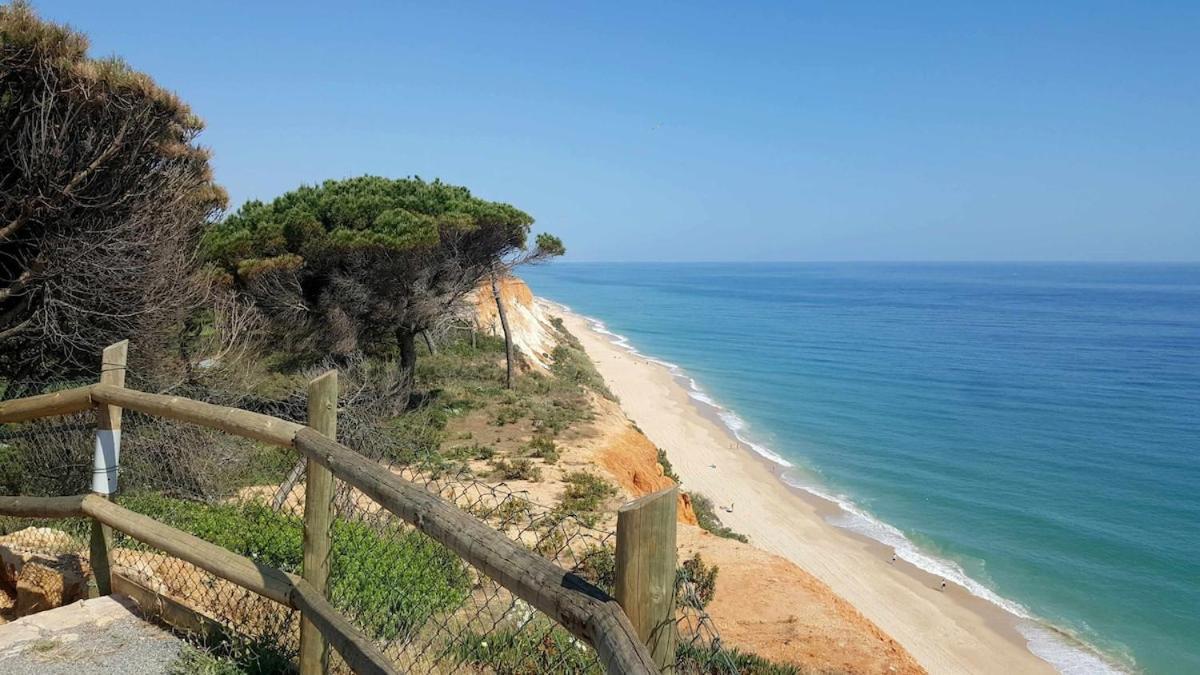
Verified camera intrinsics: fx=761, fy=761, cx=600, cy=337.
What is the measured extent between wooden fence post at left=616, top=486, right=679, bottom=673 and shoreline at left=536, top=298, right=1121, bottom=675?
14.9 m

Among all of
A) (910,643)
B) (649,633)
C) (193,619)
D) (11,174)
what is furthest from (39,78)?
(910,643)

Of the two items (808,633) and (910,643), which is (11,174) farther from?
(910,643)

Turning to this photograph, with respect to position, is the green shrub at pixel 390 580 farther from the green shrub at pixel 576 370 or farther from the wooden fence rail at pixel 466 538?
the green shrub at pixel 576 370

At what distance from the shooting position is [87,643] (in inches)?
157

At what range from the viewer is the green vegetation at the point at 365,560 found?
4.82 meters

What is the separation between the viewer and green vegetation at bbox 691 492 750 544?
60.2ft

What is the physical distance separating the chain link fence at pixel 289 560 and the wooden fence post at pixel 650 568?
1.20ft

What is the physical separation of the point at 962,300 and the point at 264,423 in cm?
13310

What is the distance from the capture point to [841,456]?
30906 millimetres

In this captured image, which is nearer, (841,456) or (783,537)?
(783,537)

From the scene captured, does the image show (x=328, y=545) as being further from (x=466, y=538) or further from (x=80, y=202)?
(x=80, y=202)

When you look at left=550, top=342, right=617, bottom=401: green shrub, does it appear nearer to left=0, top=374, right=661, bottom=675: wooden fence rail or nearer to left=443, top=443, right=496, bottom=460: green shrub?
left=443, top=443, right=496, bottom=460: green shrub

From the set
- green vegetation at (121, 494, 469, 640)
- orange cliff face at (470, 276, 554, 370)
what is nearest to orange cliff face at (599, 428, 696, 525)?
green vegetation at (121, 494, 469, 640)

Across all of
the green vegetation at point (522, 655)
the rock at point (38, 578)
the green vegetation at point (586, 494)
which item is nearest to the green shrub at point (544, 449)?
the green vegetation at point (586, 494)
